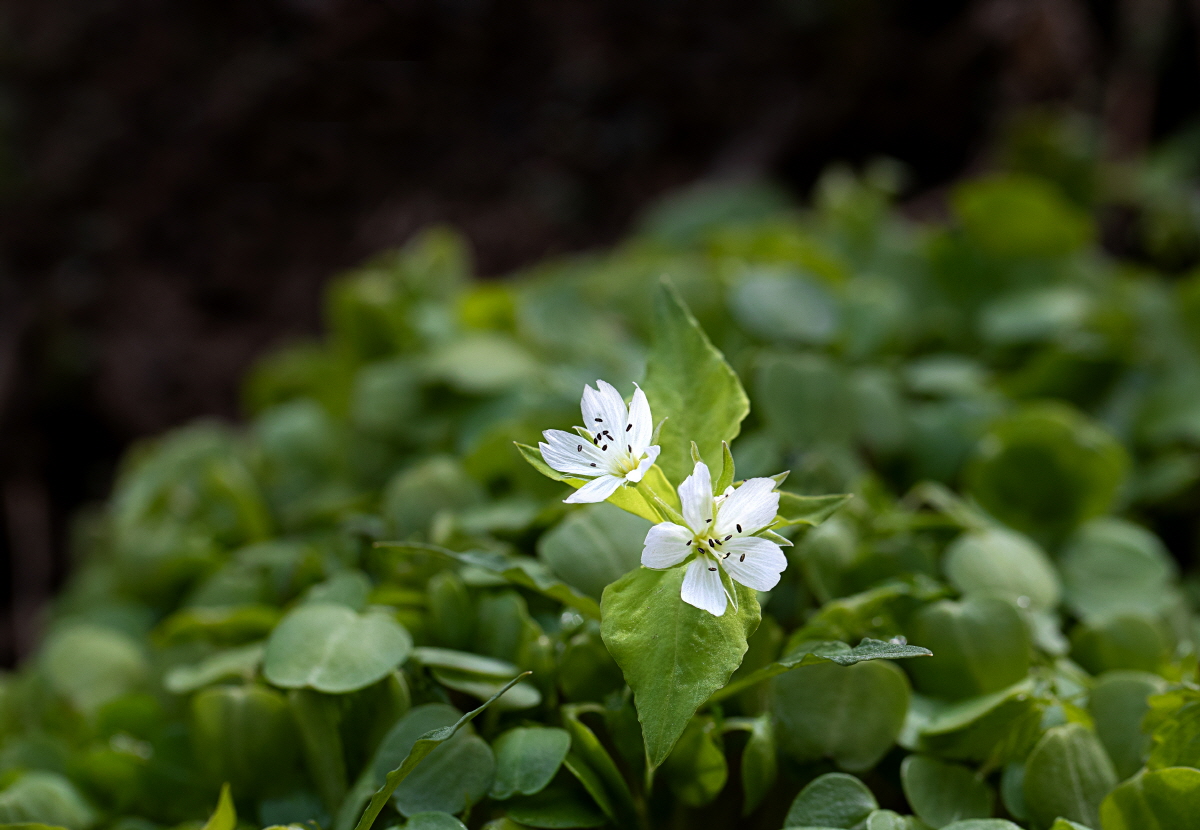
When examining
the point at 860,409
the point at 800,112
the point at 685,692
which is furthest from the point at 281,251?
the point at 685,692

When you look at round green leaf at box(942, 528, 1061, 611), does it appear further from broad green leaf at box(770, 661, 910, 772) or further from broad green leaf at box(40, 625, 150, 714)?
broad green leaf at box(40, 625, 150, 714)

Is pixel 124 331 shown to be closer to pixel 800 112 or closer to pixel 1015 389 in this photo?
pixel 800 112

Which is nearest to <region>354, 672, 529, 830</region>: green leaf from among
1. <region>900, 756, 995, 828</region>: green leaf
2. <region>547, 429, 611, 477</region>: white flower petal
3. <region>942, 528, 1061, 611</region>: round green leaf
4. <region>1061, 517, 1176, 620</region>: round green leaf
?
<region>547, 429, 611, 477</region>: white flower petal

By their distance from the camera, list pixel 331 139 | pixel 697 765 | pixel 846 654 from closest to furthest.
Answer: pixel 846 654
pixel 697 765
pixel 331 139

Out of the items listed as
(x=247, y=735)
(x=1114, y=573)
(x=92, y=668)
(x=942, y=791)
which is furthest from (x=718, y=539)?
(x=92, y=668)

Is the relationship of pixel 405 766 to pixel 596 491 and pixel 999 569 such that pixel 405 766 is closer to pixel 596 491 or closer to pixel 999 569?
Result: pixel 596 491

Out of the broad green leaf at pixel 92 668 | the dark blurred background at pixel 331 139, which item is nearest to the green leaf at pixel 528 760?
the broad green leaf at pixel 92 668
